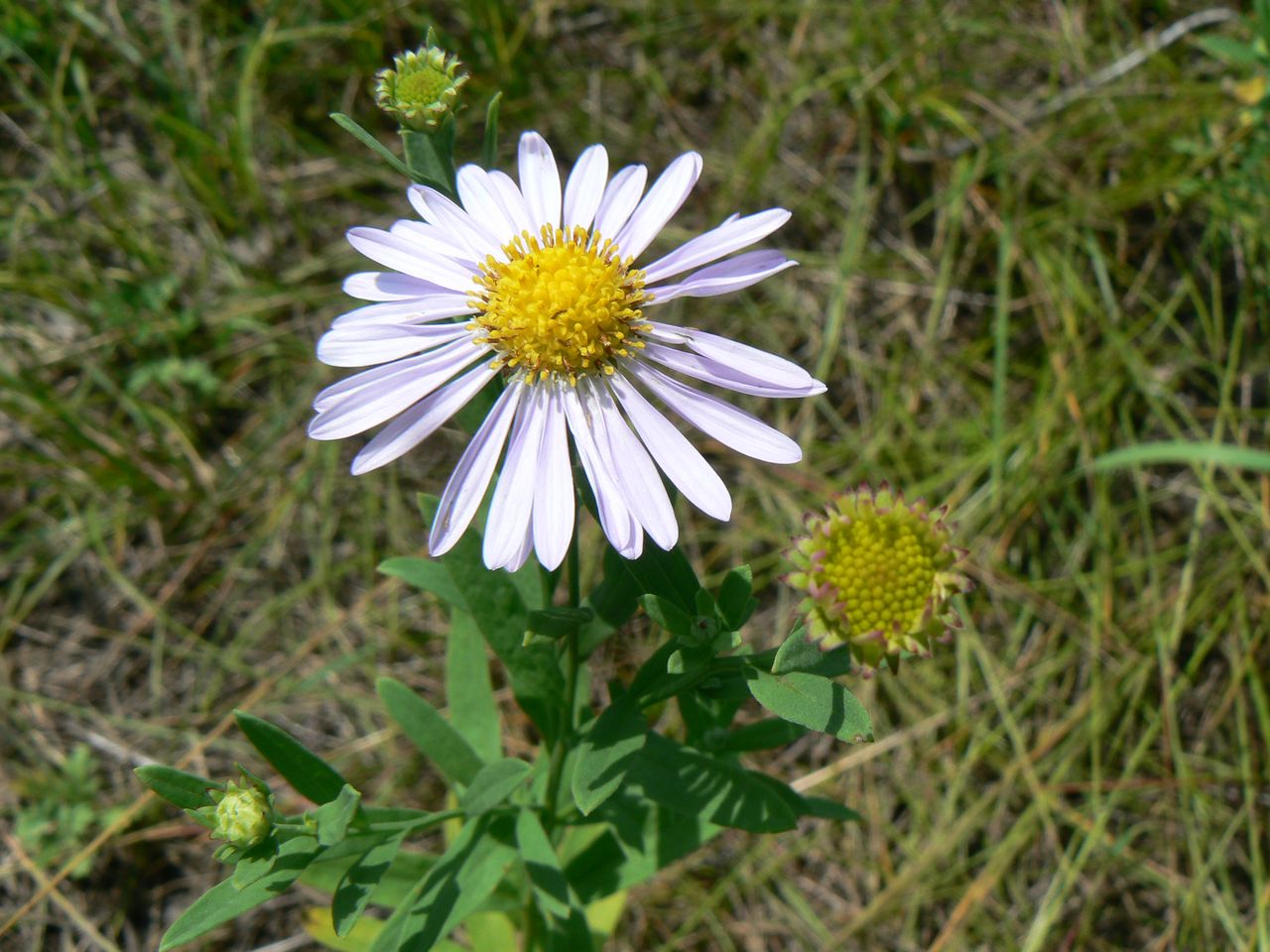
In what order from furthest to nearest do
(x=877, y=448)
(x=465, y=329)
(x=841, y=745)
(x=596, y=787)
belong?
(x=877, y=448)
(x=841, y=745)
(x=465, y=329)
(x=596, y=787)

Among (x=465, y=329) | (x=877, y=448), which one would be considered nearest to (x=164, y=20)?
(x=465, y=329)

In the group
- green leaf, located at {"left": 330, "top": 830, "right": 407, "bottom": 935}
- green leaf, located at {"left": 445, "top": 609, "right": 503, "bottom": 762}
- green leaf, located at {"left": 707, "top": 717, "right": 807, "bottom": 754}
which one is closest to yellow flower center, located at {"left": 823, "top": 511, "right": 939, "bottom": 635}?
green leaf, located at {"left": 707, "top": 717, "right": 807, "bottom": 754}

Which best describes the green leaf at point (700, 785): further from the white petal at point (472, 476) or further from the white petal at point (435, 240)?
the white petal at point (435, 240)

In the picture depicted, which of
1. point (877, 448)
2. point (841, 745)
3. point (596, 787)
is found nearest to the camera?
point (596, 787)

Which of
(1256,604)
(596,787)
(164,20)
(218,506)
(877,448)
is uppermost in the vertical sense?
(164,20)

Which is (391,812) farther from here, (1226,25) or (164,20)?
(1226,25)

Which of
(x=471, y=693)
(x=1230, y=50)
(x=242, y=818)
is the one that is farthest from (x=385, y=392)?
(x=1230, y=50)
